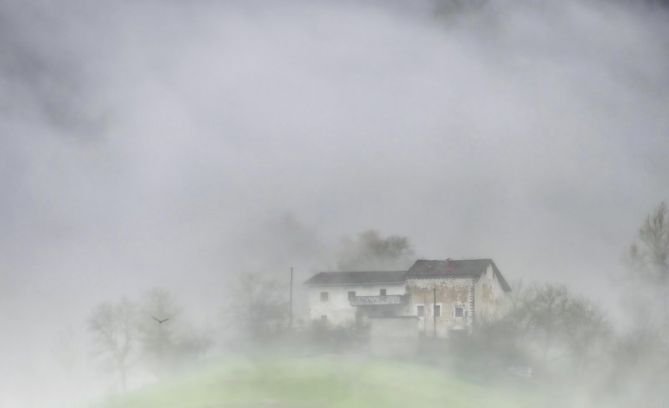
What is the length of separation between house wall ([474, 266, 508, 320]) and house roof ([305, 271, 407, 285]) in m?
9.04

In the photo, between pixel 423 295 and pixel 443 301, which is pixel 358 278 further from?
pixel 443 301

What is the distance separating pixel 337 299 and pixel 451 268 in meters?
13.5

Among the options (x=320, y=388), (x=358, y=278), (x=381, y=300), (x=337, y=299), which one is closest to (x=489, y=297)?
(x=381, y=300)

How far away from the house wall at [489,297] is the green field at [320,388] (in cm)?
2190

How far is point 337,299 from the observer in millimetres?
140125

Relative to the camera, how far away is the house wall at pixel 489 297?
13362cm

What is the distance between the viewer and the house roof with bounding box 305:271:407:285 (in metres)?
140

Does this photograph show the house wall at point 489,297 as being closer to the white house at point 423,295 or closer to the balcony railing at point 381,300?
the white house at point 423,295

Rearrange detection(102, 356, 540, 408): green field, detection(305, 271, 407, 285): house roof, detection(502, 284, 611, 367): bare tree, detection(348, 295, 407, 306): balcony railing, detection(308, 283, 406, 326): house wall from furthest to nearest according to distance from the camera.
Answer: detection(305, 271, 407, 285): house roof
detection(308, 283, 406, 326): house wall
detection(348, 295, 407, 306): balcony railing
detection(502, 284, 611, 367): bare tree
detection(102, 356, 540, 408): green field

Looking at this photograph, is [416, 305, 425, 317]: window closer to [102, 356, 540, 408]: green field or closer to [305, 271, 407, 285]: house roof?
[305, 271, 407, 285]: house roof

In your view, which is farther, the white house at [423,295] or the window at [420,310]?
the window at [420,310]

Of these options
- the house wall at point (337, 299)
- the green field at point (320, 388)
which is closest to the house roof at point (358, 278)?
the house wall at point (337, 299)

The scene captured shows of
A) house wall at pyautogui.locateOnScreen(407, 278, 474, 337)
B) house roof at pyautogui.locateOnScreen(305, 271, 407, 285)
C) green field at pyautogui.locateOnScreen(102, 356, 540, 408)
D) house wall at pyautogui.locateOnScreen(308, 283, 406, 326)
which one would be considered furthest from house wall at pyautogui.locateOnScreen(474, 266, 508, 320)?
green field at pyautogui.locateOnScreen(102, 356, 540, 408)

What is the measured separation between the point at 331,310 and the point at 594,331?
31976 millimetres
